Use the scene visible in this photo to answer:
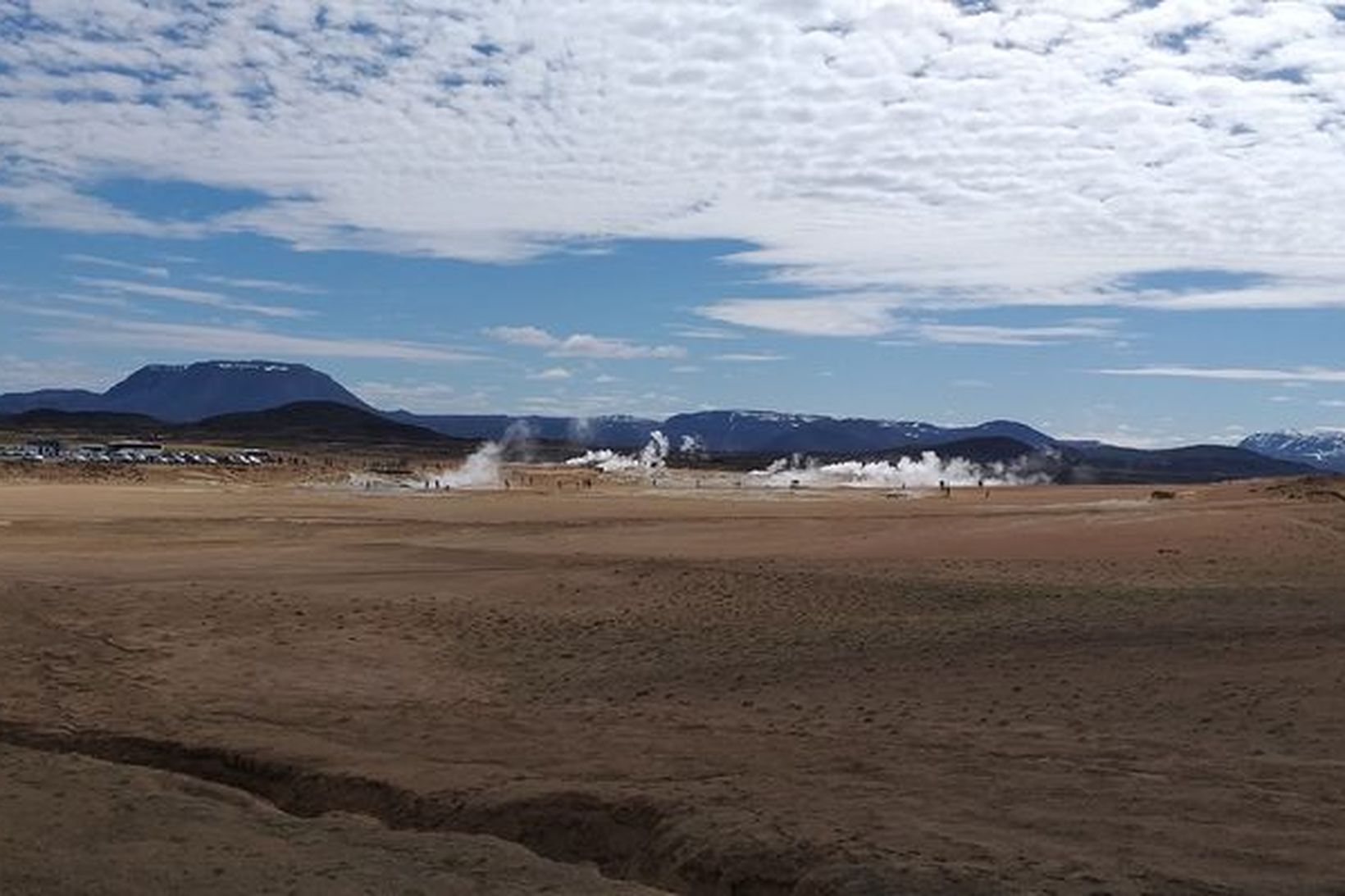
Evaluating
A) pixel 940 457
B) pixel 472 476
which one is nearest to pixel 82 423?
pixel 940 457

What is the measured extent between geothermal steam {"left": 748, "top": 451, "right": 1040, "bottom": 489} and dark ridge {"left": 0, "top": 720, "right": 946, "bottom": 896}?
6355 centimetres

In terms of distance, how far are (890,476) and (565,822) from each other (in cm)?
8284

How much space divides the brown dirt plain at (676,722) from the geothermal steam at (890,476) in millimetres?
53351

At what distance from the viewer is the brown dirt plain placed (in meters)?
8.51

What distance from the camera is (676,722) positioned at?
12.8 m

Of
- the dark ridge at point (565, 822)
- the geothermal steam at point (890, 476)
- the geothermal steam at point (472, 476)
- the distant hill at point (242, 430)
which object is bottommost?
the dark ridge at point (565, 822)

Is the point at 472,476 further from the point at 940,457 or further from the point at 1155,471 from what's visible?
the point at 1155,471

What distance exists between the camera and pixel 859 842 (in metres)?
8.48

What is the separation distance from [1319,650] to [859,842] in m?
8.83

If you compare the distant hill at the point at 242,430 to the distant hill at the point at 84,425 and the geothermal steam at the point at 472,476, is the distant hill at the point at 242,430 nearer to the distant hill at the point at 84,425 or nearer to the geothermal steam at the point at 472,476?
the distant hill at the point at 84,425

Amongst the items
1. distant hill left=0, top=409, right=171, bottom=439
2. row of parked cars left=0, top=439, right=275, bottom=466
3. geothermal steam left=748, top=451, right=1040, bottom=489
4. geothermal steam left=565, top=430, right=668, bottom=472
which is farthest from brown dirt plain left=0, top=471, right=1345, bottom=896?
distant hill left=0, top=409, right=171, bottom=439

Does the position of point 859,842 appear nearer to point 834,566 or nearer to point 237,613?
point 237,613

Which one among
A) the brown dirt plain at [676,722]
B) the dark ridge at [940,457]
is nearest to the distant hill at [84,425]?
the dark ridge at [940,457]

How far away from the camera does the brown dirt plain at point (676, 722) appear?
27.9ft
